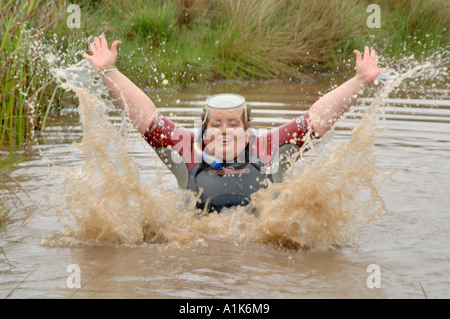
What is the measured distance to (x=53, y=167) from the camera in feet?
22.8

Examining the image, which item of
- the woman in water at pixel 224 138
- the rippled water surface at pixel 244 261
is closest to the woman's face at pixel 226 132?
the woman in water at pixel 224 138

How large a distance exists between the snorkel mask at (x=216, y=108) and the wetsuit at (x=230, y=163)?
0.17 feet

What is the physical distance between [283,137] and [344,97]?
527mm

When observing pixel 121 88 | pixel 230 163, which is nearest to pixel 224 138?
pixel 230 163

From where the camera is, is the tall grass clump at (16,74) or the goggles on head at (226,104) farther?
the tall grass clump at (16,74)

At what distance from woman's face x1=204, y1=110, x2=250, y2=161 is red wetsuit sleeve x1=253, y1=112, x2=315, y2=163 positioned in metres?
0.19

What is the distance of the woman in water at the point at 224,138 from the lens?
5.01 m

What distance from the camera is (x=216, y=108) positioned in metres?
5.06
